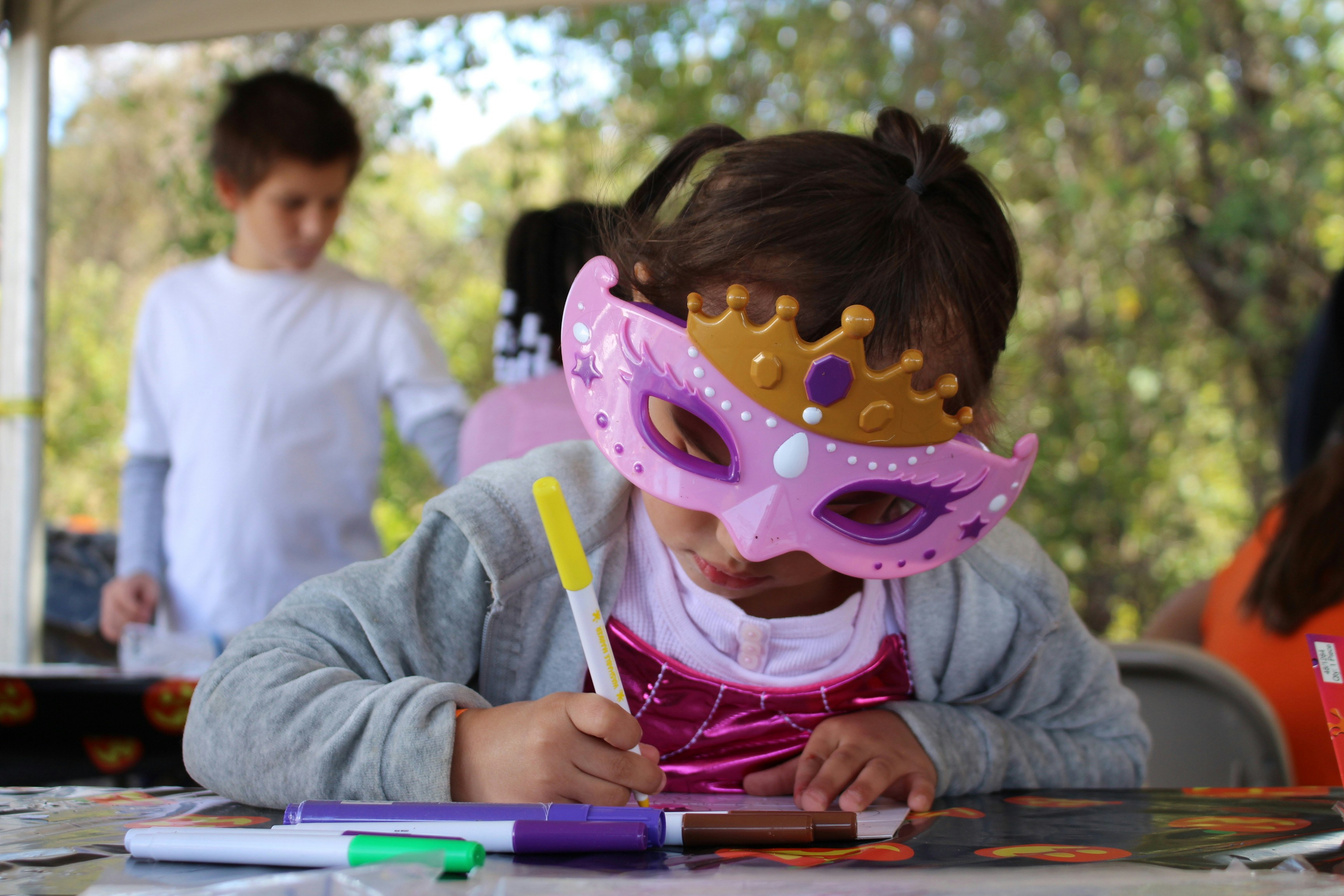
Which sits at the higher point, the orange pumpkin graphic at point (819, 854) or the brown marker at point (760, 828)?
the brown marker at point (760, 828)

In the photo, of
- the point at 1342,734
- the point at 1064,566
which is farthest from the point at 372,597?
the point at 1064,566

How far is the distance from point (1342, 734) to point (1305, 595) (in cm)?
95

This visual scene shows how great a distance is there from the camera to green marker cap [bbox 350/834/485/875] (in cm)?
51

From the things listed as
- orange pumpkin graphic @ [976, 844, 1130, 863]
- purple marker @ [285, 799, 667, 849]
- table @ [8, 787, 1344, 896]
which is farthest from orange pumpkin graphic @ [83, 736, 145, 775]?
orange pumpkin graphic @ [976, 844, 1130, 863]

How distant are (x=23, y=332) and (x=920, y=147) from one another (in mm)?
1375

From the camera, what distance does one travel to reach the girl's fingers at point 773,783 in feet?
2.75

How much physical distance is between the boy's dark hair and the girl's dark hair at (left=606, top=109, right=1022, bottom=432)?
120cm

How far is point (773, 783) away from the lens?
33.0 inches

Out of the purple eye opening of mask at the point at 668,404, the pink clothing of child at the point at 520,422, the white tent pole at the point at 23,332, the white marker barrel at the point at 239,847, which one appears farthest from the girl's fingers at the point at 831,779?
the white tent pole at the point at 23,332

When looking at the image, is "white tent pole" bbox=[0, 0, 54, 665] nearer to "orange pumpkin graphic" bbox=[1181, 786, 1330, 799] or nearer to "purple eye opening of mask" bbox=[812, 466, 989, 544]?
"purple eye opening of mask" bbox=[812, 466, 989, 544]

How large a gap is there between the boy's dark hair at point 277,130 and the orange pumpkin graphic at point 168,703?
1010mm

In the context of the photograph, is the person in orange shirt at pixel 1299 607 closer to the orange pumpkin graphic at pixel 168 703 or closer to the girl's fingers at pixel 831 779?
the girl's fingers at pixel 831 779

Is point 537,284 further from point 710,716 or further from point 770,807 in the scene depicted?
point 770,807

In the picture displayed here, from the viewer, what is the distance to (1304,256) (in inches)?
142
